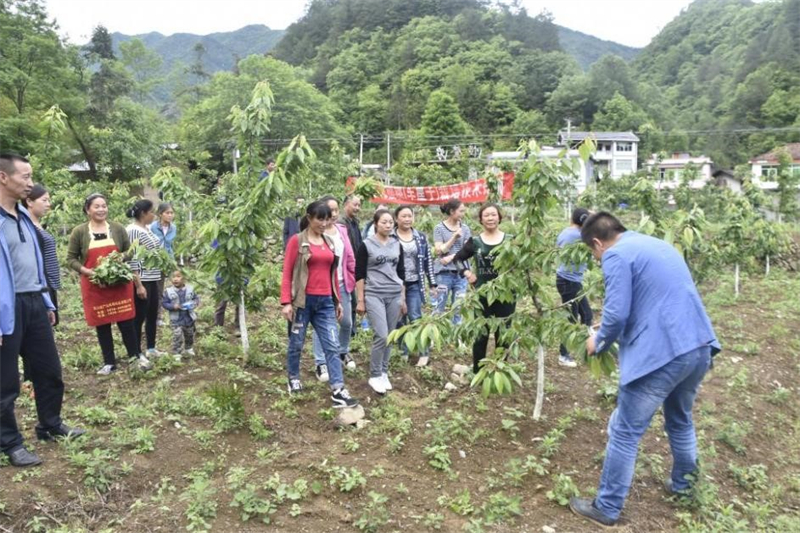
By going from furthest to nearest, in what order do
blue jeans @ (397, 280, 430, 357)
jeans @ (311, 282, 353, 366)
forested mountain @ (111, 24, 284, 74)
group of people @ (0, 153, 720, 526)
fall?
forested mountain @ (111, 24, 284, 74), blue jeans @ (397, 280, 430, 357), jeans @ (311, 282, 353, 366), group of people @ (0, 153, 720, 526)

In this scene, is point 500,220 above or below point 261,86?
below

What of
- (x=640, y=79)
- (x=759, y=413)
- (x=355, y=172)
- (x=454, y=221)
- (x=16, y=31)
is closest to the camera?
(x=759, y=413)

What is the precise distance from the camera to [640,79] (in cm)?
8494

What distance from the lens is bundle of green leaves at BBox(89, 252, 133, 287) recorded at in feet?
16.8

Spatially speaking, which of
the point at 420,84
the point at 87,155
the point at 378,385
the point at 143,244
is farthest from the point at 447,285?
the point at 420,84

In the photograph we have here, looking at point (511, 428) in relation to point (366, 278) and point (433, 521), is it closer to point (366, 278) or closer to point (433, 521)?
point (433, 521)

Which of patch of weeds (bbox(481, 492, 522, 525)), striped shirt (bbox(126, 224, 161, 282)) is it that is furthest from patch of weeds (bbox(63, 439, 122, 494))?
patch of weeds (bbox(481, 492, 522, 525))

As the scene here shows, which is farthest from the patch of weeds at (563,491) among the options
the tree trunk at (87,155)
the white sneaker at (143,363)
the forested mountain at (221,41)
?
the forested mountain at (221,41)

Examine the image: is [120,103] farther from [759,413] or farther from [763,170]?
[763,170]

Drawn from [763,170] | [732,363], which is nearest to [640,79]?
[763,170]

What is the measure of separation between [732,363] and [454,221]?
4.35m

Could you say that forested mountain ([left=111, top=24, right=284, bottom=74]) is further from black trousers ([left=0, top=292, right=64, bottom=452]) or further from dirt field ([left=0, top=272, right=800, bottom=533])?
black trousers ([left=0, top=292, right=64, bottom=452])

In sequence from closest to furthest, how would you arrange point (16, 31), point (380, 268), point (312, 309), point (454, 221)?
1. point (312, 309)
2. point (380, 268)
3. point (454, 221)
4. point (16, 31)

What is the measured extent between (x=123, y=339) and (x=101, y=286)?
26.2 inches
